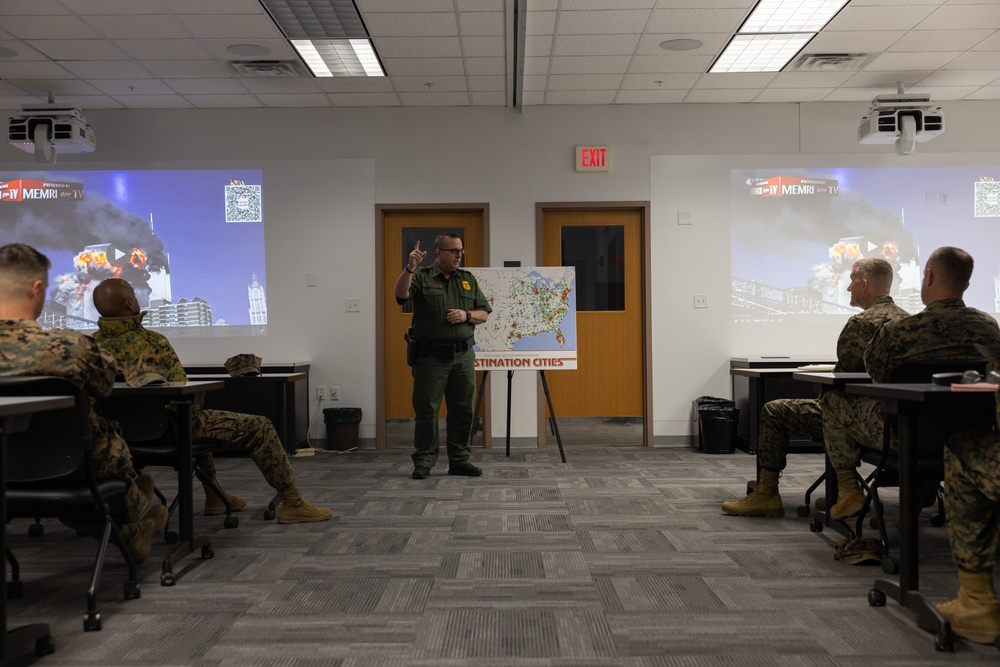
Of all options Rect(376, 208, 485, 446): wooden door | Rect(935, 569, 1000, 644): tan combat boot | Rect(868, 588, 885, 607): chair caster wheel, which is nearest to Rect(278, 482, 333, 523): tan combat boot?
Rect(868, 588, 885, 607): chair caster wheel

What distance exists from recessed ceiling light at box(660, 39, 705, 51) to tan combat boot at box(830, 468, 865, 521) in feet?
10.6

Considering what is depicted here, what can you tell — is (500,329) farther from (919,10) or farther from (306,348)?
(919,10)

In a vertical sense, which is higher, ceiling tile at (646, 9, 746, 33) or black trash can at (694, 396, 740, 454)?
ceiling tile at (646, 9, 746, 33)

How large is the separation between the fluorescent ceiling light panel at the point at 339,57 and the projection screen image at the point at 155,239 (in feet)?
4.73

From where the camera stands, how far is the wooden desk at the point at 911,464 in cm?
216

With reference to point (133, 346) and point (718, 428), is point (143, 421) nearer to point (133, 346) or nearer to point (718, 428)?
point (133, 346)

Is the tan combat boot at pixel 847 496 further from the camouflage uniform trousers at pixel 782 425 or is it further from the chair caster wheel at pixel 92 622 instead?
the chair caster wheel at pixel 92 622

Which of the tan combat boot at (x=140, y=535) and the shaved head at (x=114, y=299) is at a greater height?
the shaved head at (x=114, y=299)

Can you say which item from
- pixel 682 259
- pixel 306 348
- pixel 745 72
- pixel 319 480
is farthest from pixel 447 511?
pixel 745 72

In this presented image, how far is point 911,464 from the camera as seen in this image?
2.40 meters

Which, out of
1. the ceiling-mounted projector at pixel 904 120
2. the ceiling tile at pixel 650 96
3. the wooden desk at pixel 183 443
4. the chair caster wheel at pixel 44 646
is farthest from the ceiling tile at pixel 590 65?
the chair caster wheel at pixel 44 646

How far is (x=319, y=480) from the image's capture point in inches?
201

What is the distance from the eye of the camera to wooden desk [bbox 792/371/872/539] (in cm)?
312

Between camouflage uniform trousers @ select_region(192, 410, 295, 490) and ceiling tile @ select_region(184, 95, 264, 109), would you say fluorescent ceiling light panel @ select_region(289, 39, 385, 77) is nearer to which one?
ceiling tile @ select_region(184, 95, 264, 109)
